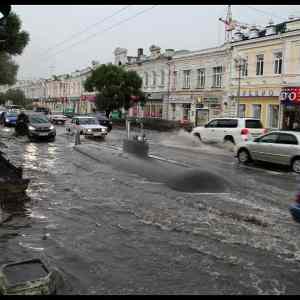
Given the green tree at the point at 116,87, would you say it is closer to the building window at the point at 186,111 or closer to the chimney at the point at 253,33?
the building window at the point at 186,111

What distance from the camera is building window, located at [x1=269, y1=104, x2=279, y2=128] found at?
3553 cm

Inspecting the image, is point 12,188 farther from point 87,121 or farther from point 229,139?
point 87,121

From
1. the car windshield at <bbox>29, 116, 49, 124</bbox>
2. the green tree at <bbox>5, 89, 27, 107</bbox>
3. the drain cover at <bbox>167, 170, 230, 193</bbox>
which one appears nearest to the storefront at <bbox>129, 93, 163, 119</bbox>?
the car windshield at <bbox>29, 116, 49, 124</bbox>

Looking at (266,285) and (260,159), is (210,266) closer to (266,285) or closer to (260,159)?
(266,285)

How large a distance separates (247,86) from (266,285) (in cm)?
3467

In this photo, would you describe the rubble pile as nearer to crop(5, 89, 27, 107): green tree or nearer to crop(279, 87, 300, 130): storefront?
crop(279, 87, 300, 130): storefront

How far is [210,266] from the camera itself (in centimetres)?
614

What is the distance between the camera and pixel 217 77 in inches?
1722

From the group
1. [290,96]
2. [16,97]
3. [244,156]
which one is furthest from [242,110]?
[16,97]

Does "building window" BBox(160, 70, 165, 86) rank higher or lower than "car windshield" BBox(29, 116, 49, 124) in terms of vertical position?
higher

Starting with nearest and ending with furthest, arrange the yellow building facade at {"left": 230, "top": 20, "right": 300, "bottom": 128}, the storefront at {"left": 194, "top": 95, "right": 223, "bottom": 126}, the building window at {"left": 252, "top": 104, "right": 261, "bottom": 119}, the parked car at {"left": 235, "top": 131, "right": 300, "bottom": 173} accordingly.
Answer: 1. the parked car at {"left": 235, "top": 131, "right": 300, "bottom": 173}
2. the yellow building facade at {"left": 230, "top": 20, "right": 300, "bottom": 128}
3. the building window at {"left": 252, "top": 104, "right": 261, "bottom": 119}
4. the storefront at {"left": 194, "top": 95, "right": 223, "bottom": 126}

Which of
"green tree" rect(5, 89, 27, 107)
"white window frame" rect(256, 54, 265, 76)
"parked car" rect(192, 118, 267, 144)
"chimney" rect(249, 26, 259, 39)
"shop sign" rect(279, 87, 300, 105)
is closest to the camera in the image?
"parked car" rect(192, 118, 267, 144)

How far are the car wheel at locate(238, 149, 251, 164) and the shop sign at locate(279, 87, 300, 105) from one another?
1554 cm

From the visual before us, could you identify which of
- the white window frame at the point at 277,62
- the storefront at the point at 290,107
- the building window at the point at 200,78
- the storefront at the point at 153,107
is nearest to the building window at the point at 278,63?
the white window frame at the point at 277,62
